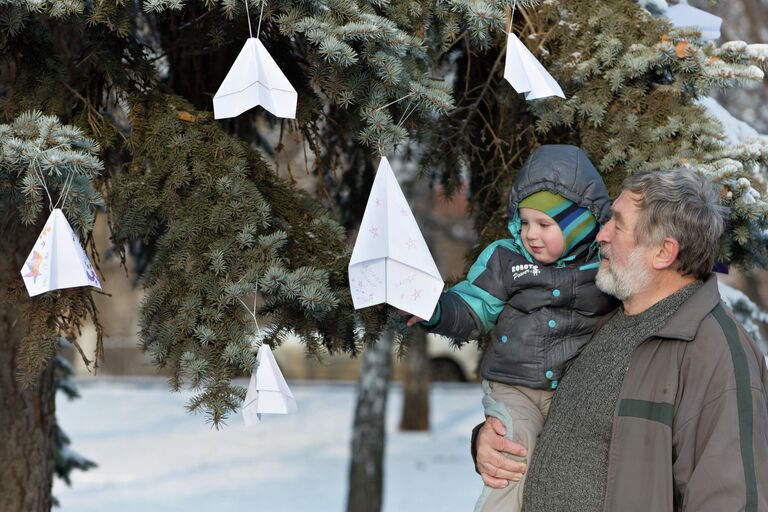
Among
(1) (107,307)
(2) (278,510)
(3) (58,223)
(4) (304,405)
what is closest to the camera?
(3) (58,223)

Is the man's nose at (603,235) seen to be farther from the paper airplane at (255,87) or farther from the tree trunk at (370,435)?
the tree trunk at (370,435)

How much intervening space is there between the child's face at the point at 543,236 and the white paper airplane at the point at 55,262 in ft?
4.21

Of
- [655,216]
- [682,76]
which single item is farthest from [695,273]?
[682,76]

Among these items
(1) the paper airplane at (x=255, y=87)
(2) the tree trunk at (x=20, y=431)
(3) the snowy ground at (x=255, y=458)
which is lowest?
(3) the snowy ground at (x=255, y=458)

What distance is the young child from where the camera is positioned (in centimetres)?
261

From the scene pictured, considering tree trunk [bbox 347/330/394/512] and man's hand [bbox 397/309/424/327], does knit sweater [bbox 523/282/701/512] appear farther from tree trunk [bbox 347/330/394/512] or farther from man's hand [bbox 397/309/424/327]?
tree trunk [bbox 347/330/394/512]

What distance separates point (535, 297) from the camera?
8.68ft

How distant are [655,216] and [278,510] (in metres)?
6.52

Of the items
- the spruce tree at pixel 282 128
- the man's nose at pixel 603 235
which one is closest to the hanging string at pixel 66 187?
the spruce tree at pixel 282 128

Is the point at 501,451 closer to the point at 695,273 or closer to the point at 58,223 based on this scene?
the point at 695,273

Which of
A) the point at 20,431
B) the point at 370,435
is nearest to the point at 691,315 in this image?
the point at 20,431

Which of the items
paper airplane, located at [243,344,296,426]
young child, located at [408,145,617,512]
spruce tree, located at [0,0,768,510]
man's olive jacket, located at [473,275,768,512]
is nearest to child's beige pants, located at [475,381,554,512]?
young child, located at [408,145,617,512]

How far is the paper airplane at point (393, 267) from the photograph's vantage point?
7.91 ft

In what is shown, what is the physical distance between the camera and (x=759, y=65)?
116 inches
